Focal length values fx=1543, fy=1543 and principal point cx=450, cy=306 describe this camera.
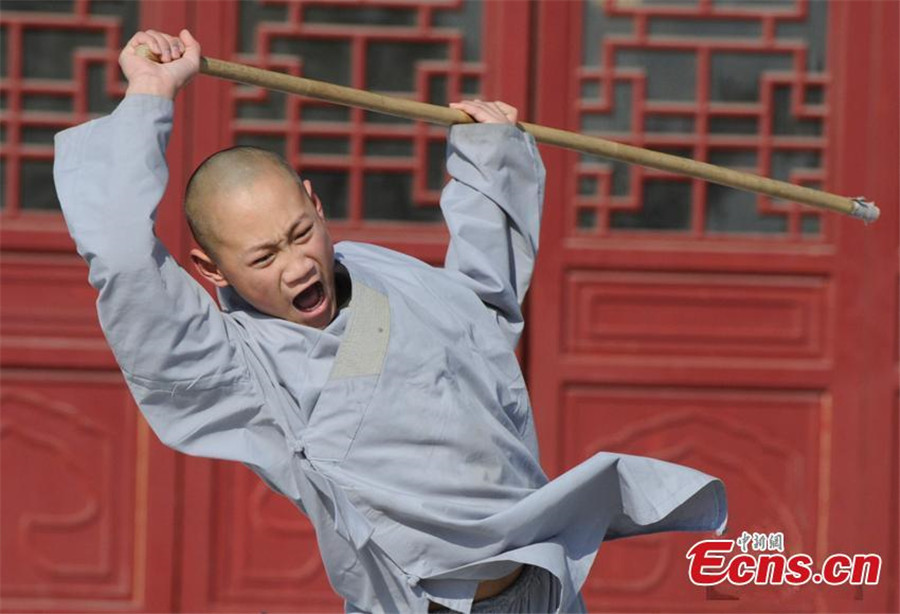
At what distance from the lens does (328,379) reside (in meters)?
2.47

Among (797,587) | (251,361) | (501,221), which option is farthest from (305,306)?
(797,587)

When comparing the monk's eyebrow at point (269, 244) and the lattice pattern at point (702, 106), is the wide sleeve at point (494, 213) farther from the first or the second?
the lattice pattern at point (702, 106)

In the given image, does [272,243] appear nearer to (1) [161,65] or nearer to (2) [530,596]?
(1) [161,65]

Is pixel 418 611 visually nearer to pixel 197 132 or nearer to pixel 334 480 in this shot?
pixel 334 480

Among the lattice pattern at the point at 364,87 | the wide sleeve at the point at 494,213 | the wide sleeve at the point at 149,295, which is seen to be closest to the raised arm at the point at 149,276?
the wide sleeve at the point at 149,295

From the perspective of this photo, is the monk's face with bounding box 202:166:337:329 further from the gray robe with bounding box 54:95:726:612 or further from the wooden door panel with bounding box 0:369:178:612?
the wooden door panel with bounding box 0:369:178:612

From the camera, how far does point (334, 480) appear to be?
246 cm

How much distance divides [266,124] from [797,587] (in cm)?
192

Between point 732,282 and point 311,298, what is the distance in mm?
2224

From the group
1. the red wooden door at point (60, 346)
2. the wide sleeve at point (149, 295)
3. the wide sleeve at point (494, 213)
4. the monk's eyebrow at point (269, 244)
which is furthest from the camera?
the red wooden door at point (60, 346)

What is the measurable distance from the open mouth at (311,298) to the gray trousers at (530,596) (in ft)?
1.93

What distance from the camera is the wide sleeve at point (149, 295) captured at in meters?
2.30

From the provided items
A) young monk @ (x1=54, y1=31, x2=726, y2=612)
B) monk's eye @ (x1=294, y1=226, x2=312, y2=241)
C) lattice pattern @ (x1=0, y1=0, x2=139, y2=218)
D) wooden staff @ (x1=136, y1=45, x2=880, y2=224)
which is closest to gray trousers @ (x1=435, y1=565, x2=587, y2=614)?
young monk @ (x1=54, y1=31, x2=726, y2=612)

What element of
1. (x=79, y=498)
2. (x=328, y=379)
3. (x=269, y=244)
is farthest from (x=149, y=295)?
(x=79, y=498)
